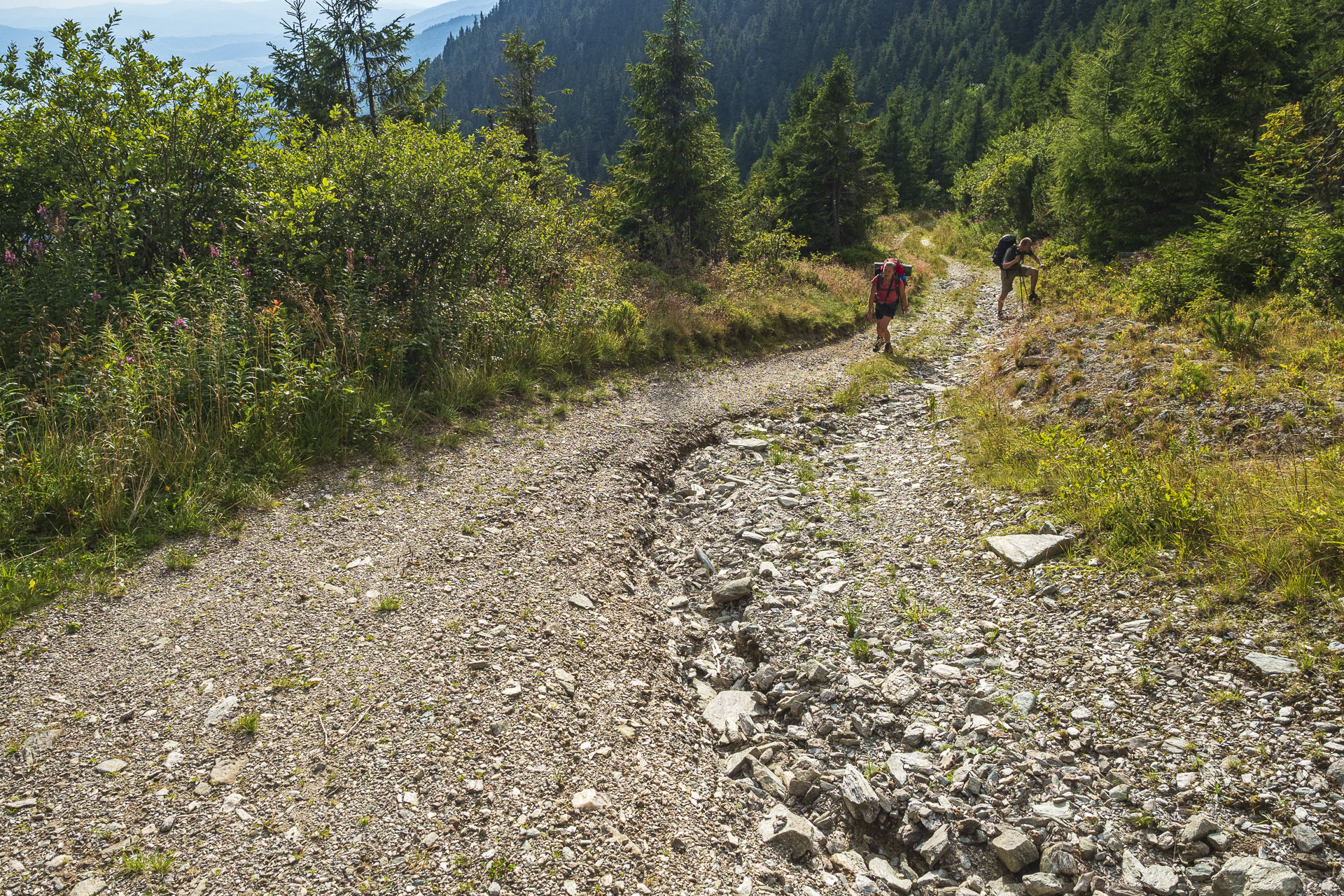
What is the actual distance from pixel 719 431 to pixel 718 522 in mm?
3143

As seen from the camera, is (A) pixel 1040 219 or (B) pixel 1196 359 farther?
(A) pixel 1040 219

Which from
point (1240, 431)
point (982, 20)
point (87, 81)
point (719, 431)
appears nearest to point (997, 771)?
point (1240, 431)

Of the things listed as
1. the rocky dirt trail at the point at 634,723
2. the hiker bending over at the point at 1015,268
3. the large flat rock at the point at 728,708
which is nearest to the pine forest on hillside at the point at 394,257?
the rocky dirt trail at the point at 634,723

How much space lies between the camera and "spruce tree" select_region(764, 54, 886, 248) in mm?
28703

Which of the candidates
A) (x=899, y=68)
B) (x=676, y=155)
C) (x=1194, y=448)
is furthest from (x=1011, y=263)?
(x=899, y=68)

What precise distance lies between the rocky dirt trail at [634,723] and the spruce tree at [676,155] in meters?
17.4

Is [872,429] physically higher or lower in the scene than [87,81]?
lower

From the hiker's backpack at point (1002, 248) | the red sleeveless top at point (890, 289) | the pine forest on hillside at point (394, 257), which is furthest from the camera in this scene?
the hiker's backpack at point (1002, 248)

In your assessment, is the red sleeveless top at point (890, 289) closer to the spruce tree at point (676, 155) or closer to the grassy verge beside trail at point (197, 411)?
the grassy verge beside trail at point (197, 411)

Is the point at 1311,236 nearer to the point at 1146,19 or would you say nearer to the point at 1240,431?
the point at 1240,431

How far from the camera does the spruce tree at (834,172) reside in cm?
2870

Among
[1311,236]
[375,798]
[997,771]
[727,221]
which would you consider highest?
[727,221]

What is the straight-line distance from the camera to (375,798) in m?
3.64

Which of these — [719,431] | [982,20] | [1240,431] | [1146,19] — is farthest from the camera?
[982,20]
